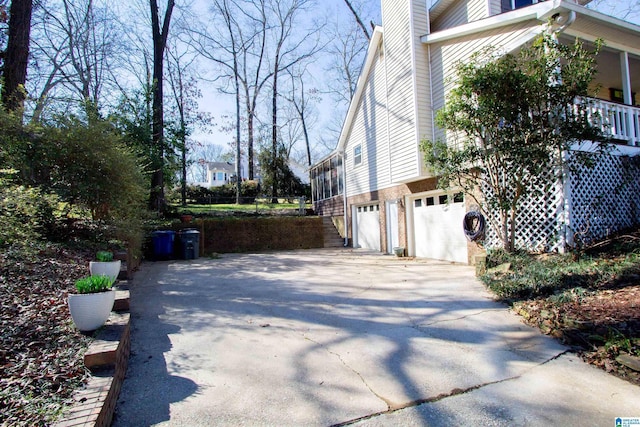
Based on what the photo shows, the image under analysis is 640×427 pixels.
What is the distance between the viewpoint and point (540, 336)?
147 inches

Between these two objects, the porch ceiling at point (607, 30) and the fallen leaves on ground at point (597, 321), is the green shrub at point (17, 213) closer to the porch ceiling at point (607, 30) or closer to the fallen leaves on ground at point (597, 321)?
the fallen leaves on ground at point (597, 321)

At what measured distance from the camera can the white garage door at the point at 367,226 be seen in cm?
1307

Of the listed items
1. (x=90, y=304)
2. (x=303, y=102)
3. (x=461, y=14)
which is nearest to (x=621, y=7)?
(x=461, y=14)

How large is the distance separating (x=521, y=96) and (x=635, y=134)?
4.21m

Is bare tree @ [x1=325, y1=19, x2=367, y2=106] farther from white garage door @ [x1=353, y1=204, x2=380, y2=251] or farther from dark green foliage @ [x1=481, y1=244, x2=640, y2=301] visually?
dark green foliage @ [x1=481, y1=244, x2=640, y2=301]

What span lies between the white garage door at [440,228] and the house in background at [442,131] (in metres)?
0.03

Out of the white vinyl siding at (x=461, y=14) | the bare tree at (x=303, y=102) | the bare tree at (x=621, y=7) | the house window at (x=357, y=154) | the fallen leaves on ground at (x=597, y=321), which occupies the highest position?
the bare tree at (x=303, y=102)

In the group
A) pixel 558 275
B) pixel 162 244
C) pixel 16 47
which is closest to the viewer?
pixel 558 275

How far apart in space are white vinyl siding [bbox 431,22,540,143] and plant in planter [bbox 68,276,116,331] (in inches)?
250

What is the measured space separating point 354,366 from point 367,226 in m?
10.9

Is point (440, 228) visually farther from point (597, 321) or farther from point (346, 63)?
point (346, 63)

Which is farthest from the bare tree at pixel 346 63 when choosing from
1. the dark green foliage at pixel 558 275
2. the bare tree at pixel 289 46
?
the dark green foliage at pixel 558 275

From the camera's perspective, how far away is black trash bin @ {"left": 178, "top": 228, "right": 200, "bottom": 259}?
36.7 ft

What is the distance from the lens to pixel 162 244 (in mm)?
10875
